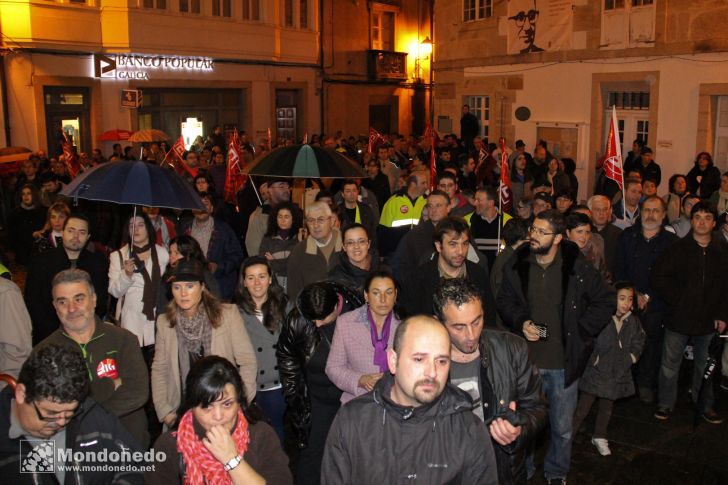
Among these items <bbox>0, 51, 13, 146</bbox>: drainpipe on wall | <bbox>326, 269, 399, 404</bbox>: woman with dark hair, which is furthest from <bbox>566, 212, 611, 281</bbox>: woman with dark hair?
<bbox>0, 51, 13, 146</bbox>: drainpipe on wall

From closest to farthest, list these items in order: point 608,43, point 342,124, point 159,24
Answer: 1. point 608,43
2. point 159,24
3. point 342,124

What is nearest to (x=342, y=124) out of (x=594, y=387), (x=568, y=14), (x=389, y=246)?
(x=568, y=14)

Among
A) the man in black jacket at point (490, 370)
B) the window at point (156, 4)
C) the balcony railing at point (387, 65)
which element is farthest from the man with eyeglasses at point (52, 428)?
the balcony railing at point (387, 65)

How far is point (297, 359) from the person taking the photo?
5305 millimetres

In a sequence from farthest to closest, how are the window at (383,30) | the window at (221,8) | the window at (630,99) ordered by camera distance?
the window at (383,30) → the window at (221,8) → the window at (630,99)

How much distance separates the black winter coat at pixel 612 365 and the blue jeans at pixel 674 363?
3.53ft

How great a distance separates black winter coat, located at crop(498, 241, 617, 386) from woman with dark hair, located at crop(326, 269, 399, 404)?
1.11m

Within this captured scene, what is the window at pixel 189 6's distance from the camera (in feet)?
75.0

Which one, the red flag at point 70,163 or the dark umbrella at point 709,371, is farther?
the red flag at point 70,163

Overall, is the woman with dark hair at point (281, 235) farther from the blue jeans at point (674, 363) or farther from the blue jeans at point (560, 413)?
the blue jeans at point (674, 363)

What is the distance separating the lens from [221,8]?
24094 millimetres

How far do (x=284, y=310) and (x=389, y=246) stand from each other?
12.8 feet

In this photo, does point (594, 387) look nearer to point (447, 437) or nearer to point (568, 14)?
point (447, 437)

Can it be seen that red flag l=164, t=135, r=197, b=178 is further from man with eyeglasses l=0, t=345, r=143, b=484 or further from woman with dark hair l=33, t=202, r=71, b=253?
man with eyeglasses l=0, t=345, r=143, b=484
